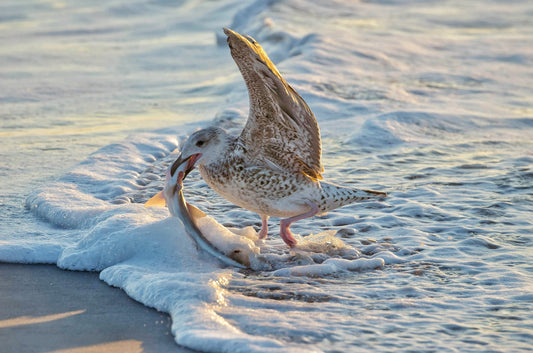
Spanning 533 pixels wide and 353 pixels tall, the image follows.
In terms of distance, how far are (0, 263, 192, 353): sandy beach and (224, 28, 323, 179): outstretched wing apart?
161 centimetres

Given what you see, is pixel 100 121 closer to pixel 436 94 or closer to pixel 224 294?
pixel 436 94

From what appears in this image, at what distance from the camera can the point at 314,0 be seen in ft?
64.0

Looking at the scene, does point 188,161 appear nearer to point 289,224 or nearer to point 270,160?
point 270,160

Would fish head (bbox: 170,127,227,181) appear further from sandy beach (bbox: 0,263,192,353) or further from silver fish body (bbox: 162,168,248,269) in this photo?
sandy beach (bbox: 0,263,192,353)

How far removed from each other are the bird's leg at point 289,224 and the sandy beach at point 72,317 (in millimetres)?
1404

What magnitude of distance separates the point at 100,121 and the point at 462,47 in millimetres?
7721

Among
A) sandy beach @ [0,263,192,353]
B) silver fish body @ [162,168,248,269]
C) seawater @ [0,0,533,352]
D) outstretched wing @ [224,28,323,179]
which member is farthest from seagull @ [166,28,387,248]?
sandy beach @ [0,263,192,353]

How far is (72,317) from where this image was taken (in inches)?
178

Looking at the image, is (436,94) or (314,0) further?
(314,0)

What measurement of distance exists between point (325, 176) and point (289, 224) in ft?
6.31

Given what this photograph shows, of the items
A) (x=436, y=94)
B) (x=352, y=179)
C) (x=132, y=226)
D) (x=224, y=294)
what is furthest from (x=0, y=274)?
(x=436, y=94)

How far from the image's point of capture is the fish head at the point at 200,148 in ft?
18.4

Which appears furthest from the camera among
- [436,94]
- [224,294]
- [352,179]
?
[436,94]

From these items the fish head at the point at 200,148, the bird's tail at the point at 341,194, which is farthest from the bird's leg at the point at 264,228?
the fish head at the point at 200,148
